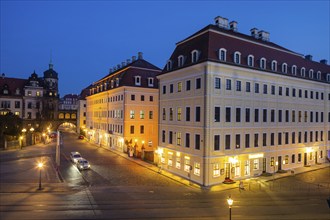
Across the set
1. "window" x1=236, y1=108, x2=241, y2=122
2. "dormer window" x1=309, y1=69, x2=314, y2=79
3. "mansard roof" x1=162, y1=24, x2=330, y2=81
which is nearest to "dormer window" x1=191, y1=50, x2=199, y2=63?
"mansard roof" x1=162, y1=24, x2=330, y2=81

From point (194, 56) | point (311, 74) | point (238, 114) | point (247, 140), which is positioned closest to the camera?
point (194, 56)

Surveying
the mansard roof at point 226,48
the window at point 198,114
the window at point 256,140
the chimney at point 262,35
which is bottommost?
the window at point 256,140

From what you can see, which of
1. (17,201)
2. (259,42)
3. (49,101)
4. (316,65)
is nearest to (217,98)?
(259,42)

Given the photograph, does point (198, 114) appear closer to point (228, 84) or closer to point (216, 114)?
point (216, 114)

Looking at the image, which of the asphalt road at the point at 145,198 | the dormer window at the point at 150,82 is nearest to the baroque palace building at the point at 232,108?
the asphalt road at the point at 145,198

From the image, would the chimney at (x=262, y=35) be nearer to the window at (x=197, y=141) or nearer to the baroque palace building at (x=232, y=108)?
the baroque palace building at (x=232, y=108)

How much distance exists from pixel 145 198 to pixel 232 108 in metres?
14.9

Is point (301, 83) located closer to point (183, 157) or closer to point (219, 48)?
point (219, 48)

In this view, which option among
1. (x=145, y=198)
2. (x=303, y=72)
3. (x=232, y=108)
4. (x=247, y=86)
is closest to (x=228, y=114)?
(x=232, y=108)

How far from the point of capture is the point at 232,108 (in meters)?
29.9

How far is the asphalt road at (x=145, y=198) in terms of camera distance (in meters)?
18.5

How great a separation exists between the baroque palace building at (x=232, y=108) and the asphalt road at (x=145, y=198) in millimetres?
3366

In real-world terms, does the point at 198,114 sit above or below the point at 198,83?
below

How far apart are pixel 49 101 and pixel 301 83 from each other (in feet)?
254
